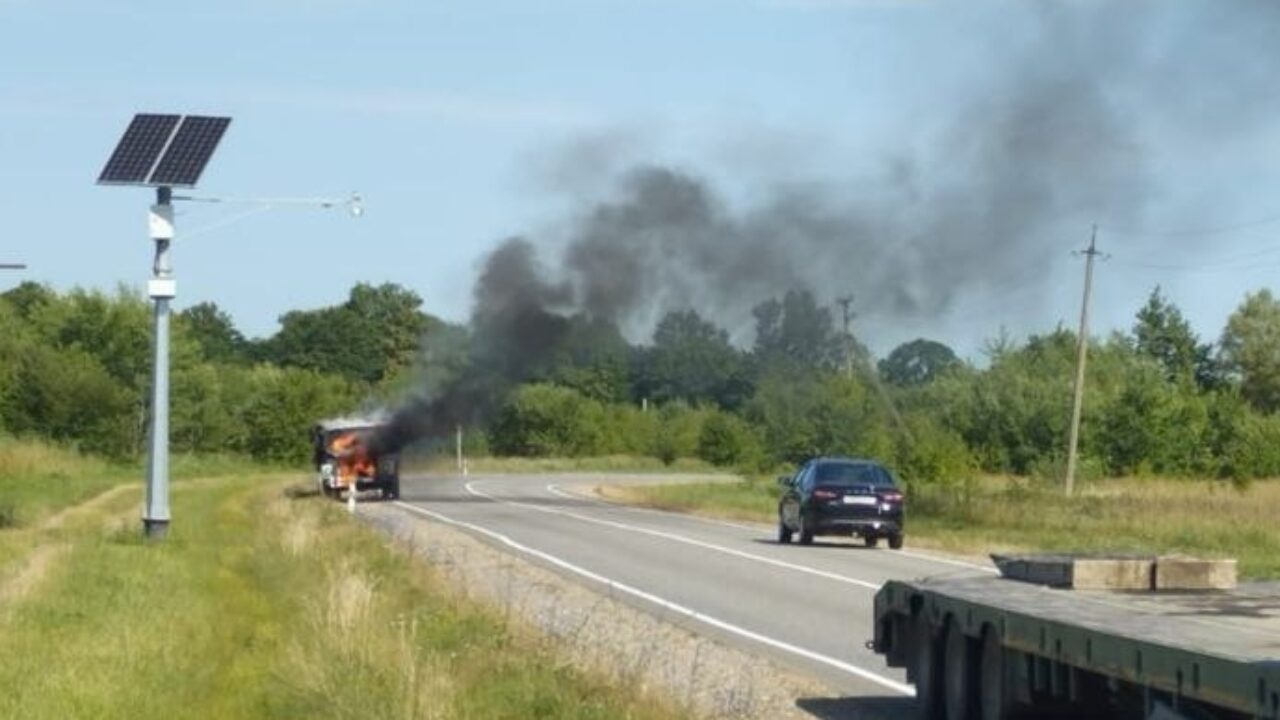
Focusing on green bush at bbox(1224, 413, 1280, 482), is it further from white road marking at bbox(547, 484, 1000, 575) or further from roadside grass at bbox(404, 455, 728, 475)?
roadside grass at bbox(404, 455, 728, 475)

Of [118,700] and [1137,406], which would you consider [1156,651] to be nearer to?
[118,700]

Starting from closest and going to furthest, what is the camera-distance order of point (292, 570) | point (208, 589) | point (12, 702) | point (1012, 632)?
point (1012, 632) → point (12, 702) → point (208, 589) → point (292, 570)

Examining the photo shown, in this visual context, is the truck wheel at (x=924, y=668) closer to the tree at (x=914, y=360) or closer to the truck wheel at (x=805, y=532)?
the truck wheel at (x=805, y=532)

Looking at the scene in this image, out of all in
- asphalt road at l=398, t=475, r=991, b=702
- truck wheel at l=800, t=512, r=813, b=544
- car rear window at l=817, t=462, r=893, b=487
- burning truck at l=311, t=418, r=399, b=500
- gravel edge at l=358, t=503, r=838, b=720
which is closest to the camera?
gravel edge at l=358, t=503, r=838, b=720

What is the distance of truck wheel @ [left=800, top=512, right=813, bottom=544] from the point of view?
44000mm

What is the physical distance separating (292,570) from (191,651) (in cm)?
1027

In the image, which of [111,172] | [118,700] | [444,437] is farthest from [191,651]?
[444,437]

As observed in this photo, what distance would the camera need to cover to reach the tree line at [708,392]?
73.2m

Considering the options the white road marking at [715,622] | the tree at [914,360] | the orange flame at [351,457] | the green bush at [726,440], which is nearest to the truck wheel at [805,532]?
the white road marking at [715,622]

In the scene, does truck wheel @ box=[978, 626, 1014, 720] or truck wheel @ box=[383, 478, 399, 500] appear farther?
truck wheel @ box=[383, 478, 399, 500]

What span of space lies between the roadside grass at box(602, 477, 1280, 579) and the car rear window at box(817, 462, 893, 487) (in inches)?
67.1

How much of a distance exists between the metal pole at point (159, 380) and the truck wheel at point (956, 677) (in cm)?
2538

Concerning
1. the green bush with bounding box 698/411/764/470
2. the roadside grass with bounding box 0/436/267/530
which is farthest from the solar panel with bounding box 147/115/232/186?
the green bush with bounding box 698/411/764/470

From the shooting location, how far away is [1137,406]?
242 ft
